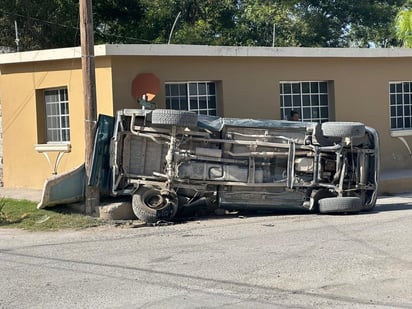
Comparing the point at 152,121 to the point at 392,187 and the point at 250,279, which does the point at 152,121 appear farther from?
the point at 392,187

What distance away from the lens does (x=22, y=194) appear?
15070 millimetres

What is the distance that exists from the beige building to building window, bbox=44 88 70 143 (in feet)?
0.08

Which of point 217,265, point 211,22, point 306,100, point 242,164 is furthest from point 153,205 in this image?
point 211,22

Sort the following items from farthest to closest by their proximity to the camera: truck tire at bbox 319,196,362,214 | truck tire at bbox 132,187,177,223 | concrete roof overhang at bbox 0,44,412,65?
concrete roof overhang at bbox 0,44,412,65 → truck tire at bbox 319,196,362,214 → truck tire at bbox 132,187,177,223

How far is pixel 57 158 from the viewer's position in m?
15.3

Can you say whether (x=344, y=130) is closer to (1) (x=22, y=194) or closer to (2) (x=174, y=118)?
(2) (x=174, y=118)

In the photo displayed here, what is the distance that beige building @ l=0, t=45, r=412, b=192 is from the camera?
47.7 ft

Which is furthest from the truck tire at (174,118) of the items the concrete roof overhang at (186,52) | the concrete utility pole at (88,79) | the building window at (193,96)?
the building window at (193,96)

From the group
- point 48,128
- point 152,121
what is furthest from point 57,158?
point 152,121

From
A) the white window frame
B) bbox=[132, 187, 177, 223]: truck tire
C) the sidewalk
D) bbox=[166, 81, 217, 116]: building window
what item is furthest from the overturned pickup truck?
the white window frame

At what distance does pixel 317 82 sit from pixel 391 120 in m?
2.82

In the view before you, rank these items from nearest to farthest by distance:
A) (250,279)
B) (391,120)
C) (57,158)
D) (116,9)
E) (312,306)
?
(312,306)
(250,279)
(57,158)
(391,120)
(116,9)

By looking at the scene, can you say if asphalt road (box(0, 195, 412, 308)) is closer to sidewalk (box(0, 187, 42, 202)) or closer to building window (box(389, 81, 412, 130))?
sidewalk (box(0, 187, 42, 202))

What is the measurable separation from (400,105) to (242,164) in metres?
8.25
